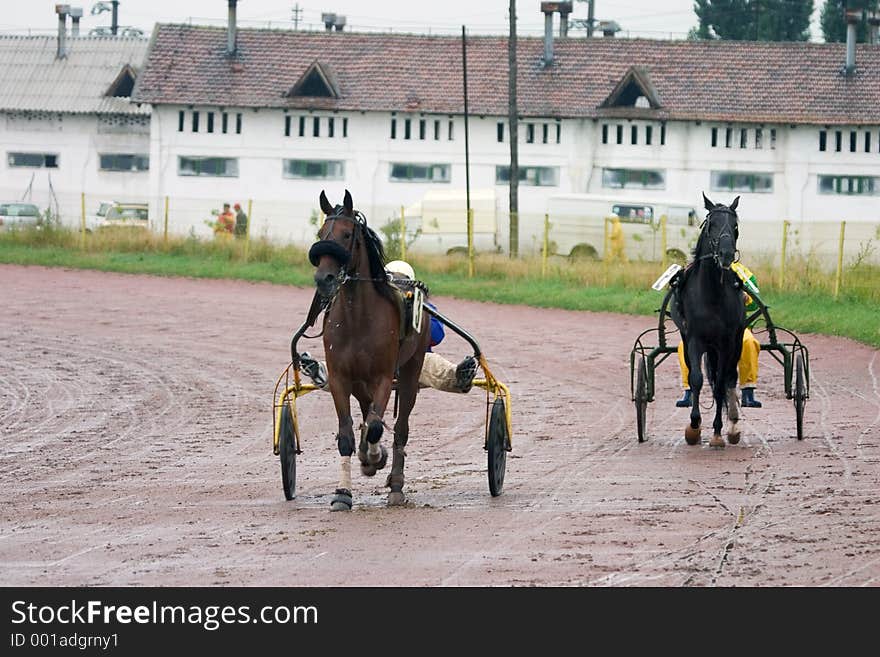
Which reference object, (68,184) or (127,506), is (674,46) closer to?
(68,184)

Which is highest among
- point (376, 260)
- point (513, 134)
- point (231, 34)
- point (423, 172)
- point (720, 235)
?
point (231, 34)

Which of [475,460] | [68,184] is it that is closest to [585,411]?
[475,460]

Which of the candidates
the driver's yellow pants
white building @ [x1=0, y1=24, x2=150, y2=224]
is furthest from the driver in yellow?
white building @ [x1=0, y1=24, x2=150, y2=224]

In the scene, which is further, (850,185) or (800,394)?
(850,185)

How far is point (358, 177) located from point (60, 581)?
46.4 metres

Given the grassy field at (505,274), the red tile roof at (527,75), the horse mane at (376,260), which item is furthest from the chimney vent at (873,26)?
the horse mane at (376,260)

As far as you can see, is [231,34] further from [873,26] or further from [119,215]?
[873,26]

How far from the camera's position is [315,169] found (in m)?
54.3

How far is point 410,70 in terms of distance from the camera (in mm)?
53906

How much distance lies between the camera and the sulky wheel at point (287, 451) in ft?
34.8

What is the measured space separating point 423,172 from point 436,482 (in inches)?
1660

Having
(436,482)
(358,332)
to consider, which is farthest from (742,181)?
(358,332)

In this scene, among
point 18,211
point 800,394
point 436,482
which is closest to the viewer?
point 436,482

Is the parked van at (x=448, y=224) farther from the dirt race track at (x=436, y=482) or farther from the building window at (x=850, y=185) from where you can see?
the dirt race track at (x=436, y=482)
